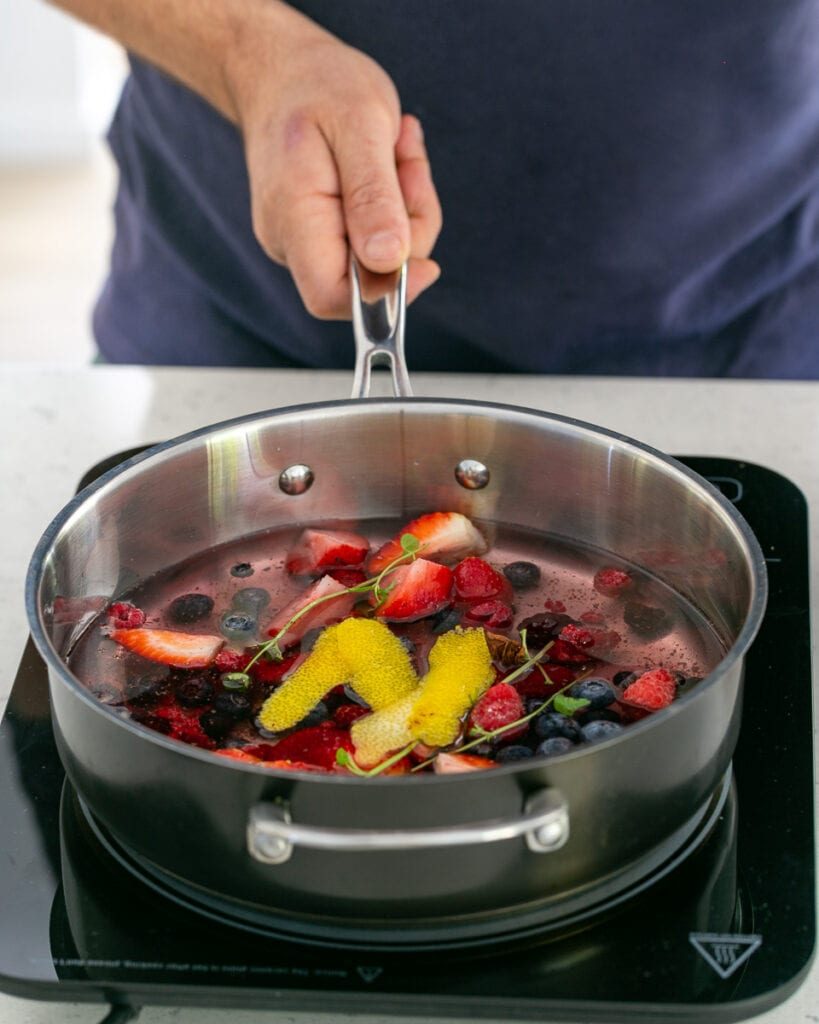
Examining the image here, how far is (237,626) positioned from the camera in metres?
0.97

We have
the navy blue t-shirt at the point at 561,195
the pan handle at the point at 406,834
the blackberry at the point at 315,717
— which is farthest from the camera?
the navy blue t-shirt at the point at 561,195

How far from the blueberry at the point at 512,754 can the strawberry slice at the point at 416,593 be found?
19 cm

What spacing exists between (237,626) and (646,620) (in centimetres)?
28

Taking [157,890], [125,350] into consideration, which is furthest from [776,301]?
[157,890]

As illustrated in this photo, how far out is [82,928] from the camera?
0.75 meters

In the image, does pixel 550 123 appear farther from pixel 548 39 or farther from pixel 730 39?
pixel 730 39

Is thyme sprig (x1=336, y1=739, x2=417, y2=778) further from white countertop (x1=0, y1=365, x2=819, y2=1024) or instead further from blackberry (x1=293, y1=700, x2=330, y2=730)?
white countertop (x1=0, y1=365, x2=819, y2=1024)

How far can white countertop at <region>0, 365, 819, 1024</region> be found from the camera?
125cm

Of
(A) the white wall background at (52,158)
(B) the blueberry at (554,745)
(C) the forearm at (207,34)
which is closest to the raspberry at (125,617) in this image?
(B) the blueberry at (554,745)

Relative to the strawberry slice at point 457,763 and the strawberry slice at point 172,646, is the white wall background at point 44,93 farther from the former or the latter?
the strawberry slice at point 457,763

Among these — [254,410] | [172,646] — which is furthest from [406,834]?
[254,410]

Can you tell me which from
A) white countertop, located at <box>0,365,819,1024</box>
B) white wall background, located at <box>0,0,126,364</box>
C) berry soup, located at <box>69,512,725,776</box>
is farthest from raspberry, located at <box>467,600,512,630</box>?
white wall background, located at <box>0,0,126,364</box>

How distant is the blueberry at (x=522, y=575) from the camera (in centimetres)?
101

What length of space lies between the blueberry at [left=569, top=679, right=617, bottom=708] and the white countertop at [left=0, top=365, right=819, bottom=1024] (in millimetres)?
390
